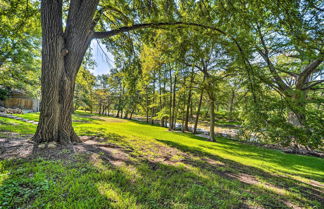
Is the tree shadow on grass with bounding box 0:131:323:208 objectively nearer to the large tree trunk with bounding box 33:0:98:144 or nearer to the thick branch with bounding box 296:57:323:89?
the large tree trunk with bounding box 33:0:98:144

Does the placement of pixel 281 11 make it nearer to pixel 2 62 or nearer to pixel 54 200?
pixel 54 200

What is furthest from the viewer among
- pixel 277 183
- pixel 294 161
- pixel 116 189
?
pixel 294 161

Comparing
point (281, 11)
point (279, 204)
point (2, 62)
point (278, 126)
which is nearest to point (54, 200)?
point (279, 204)

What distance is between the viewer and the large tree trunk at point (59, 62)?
3664 millimetres

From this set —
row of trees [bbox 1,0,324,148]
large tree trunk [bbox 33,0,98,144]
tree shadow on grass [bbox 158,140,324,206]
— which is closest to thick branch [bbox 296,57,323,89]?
row of trees [bbox 1,0,324,148]

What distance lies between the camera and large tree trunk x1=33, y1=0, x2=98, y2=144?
12.0 feet

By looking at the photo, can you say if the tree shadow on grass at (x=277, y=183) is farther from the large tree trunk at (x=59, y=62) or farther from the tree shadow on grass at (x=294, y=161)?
the large tree trunk at (x=59, y=62)

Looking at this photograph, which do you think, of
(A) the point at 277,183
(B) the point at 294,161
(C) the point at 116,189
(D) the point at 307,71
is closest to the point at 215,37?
(A) the point at 277,183

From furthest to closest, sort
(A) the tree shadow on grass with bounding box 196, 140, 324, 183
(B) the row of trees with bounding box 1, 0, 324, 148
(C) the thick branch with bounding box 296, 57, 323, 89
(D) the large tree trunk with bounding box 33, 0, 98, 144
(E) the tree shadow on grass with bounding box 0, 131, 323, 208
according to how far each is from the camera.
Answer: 1. (C) the thick branch with bounding box 296, 57, 323, 89
2. (A) the tree shadow on grass with bounding box 196, 140, 324, 183
3. (D) the large tree trunk with bounding box 33, 0, 98, 144
4. (B) the row of trees with bounding box 1, 0, 324, 148
5. (E) the tree shadow on grass with bounding box 0, 131, 323, 208

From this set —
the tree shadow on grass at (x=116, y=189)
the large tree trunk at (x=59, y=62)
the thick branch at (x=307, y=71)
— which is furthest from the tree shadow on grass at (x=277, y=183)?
the thick branch at (x=307, y=71)

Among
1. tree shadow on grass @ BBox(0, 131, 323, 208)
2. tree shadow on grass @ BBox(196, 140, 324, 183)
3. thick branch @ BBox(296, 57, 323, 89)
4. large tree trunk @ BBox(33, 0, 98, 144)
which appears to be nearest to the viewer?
tree shadow on grass @ BBox(0, 131, 323, 208)

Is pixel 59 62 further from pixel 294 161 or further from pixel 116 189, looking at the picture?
pixel 294 161

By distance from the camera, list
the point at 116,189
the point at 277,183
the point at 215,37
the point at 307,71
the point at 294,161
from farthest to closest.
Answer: the point at 307,71 → the point at 294,161 → the point at 215,37 → the point at 277,183 → the point at 116,189

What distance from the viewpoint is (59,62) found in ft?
12.3
